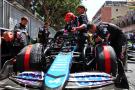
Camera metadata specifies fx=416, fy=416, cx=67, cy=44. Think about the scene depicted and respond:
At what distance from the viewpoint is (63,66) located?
25.0 ft

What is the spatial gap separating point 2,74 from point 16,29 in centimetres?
224

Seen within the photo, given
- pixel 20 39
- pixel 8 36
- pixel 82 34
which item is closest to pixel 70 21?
pixel 82 34

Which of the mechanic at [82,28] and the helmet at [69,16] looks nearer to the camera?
the mechanic at [82,28]

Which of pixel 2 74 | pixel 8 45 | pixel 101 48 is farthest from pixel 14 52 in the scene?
pixel 101 48

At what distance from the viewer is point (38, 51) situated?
8.66m

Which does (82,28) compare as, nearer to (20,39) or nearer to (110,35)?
(110,35)

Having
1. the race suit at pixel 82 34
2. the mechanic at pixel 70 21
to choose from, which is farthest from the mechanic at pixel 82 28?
the mechanic at pixel 70 21

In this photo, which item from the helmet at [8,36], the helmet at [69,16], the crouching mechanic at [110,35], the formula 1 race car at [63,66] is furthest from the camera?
the helmet at [8,36]

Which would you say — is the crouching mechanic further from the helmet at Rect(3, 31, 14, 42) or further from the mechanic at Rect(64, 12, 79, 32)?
the helmet at Rect(3, 31, 14, 42)

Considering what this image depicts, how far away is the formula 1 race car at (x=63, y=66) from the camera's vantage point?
7203 mm

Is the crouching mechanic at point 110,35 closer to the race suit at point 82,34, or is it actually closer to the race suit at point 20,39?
the race suit at point 82,34

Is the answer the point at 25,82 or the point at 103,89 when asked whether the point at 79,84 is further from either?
the point at 25,82

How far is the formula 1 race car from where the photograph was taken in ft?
23.6

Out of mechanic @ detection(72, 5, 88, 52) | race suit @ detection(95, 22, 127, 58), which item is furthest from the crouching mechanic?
mechanic @ detection(72, 5, 88, 52)
